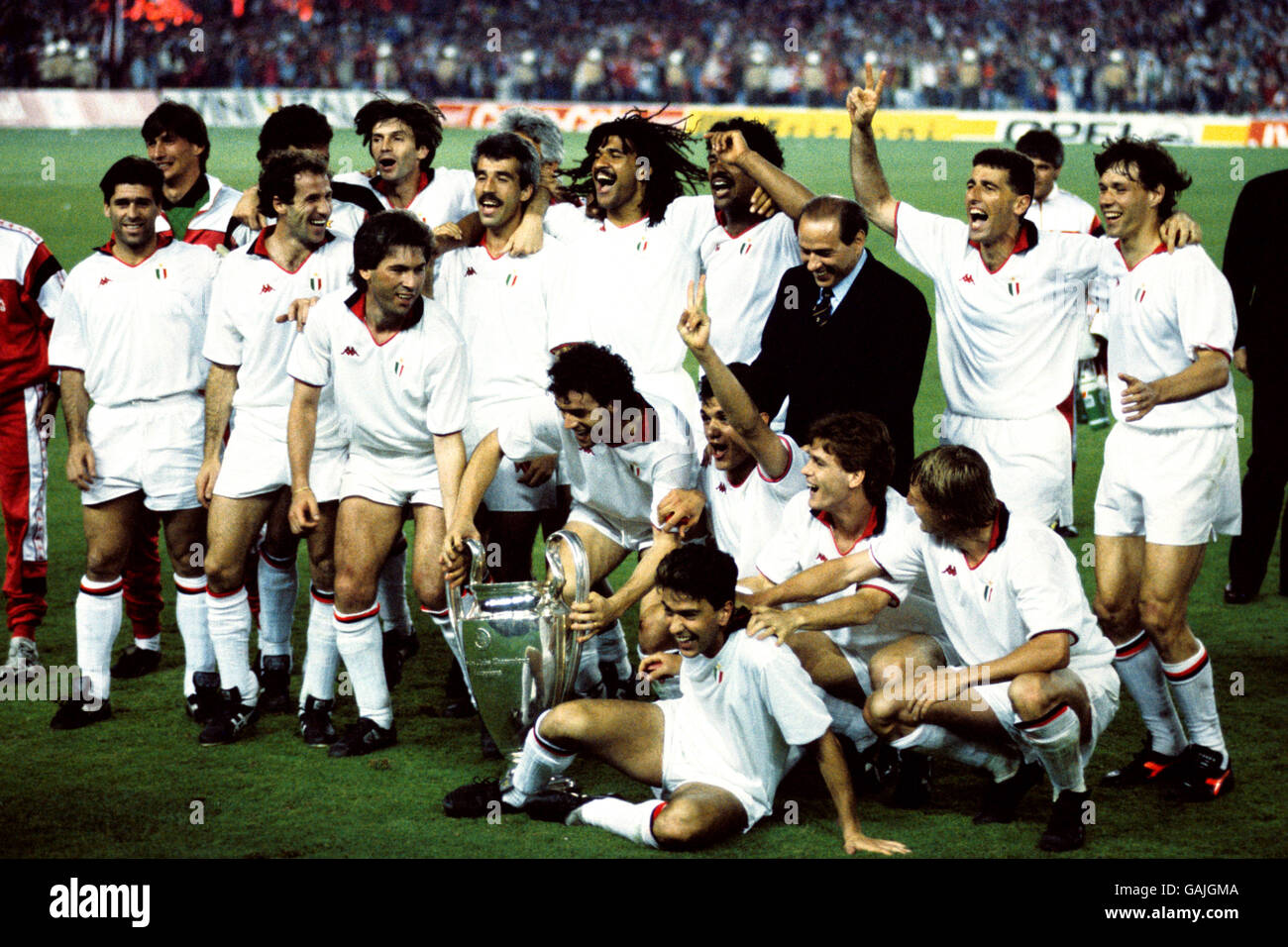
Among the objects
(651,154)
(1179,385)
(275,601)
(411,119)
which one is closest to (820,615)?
(1179,385)

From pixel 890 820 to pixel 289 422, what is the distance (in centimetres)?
237

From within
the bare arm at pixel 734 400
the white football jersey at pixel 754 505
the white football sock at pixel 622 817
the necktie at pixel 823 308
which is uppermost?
the necktie at pixel 823 308

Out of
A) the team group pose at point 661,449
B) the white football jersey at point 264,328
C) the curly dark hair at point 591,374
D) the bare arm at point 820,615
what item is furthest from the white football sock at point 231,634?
the bare arm at point 820,615

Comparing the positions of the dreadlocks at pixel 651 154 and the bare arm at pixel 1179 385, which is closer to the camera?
the bare arm at pixel 1179 385

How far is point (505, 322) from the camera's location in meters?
5.59

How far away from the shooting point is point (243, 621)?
208 inches

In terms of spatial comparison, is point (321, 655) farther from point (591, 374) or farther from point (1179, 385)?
point (1179, 385)

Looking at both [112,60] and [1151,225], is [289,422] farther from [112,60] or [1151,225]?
[112,60]

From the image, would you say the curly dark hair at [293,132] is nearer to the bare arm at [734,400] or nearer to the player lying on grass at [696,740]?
the bare arm at [734,400]

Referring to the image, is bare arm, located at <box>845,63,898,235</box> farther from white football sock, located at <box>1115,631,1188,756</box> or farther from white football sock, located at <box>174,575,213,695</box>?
white football sock, located at <box>174,575,213,695</box>

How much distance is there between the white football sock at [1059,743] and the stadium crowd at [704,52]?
1006 inches

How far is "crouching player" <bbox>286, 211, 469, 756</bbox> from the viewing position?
198 inches

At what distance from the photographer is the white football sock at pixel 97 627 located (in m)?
5.39
